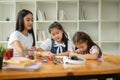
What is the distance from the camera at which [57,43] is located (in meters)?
2.49

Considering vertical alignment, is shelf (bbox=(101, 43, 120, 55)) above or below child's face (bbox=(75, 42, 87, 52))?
below

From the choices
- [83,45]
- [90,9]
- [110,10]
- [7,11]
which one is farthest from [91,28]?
[83,45]

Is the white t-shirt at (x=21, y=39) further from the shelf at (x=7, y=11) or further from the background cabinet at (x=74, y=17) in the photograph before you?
Answer: the shelf at (x=7, y=11)

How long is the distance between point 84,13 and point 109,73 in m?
2.95

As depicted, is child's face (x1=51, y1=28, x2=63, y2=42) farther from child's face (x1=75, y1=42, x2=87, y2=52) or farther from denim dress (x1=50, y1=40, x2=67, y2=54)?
child's face (x1=75, y1=42, x2=87, y2=52)

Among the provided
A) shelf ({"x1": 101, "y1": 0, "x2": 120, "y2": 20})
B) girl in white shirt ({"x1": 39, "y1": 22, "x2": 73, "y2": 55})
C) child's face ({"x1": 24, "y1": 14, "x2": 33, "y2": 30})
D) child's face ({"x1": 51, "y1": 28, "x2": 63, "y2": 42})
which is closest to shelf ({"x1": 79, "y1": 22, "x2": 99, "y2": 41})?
shelf ({"x1": 101, "y1": 0, "x2": 120, "y2": 20})

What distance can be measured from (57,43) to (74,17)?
1865 millimetres

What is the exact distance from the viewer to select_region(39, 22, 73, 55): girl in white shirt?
2.39 m

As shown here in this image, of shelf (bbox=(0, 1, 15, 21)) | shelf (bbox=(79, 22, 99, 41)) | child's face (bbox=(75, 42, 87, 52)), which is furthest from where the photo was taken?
shelf (bbox=(79, 22, 99, 41))

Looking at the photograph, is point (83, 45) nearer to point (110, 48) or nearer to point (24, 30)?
point (24, 30)

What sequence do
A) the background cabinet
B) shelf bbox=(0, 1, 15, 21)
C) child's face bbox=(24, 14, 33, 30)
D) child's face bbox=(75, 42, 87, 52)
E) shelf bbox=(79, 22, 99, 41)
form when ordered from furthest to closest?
1. shelf bbox=(79, 22, 99, 41)
2. shelf bbox=(0, 1, 15, 21)
3. the background cabinet
4. child's face bbox=(24, 14, 33, 30)
5. child's face bbox=(75, 42, 87, 52)

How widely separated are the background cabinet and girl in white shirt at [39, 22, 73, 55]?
148cm

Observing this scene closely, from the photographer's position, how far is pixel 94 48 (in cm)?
216

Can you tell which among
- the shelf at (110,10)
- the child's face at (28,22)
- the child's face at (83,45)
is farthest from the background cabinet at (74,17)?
the child's face at (83,45)
